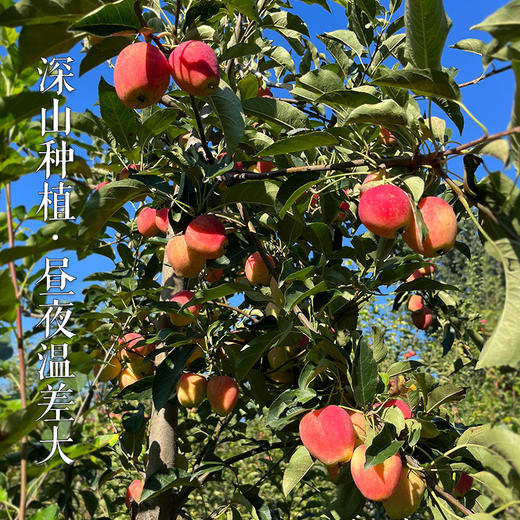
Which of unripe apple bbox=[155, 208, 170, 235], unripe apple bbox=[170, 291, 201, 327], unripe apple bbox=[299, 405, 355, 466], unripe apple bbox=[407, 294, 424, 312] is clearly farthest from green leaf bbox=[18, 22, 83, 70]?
unripe apple bbox=[407, 294, 424, 312]

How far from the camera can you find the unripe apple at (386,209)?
3.41 feet

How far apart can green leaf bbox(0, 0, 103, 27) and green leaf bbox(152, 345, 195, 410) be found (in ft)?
3.03

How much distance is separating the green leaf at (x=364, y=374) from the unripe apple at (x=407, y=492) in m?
0.19

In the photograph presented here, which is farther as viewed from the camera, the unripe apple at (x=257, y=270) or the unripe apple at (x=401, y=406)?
the unripe apple at (x=257, y=270)

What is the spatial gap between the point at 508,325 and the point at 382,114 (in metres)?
0.45

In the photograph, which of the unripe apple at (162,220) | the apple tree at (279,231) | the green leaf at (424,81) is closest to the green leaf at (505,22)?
the apple tree at (279,231)

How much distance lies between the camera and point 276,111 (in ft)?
4.36

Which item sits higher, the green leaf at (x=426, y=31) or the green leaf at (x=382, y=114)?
the green leaf at (x=426, y=31)

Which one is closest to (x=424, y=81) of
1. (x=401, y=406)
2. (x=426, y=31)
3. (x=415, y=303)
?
(x=426, y=31)


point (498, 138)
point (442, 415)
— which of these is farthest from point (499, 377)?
point (498, 138)

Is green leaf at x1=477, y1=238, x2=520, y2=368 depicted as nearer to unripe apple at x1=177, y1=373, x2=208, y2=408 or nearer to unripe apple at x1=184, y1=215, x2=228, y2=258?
unripe apple at x1=184, y1=215, x2=228, y2=258

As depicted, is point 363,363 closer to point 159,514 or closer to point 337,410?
point 337,410

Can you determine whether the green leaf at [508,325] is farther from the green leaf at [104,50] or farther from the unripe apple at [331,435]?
the green leaf at [104,50]

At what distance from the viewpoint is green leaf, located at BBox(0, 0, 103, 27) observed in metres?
0.87
